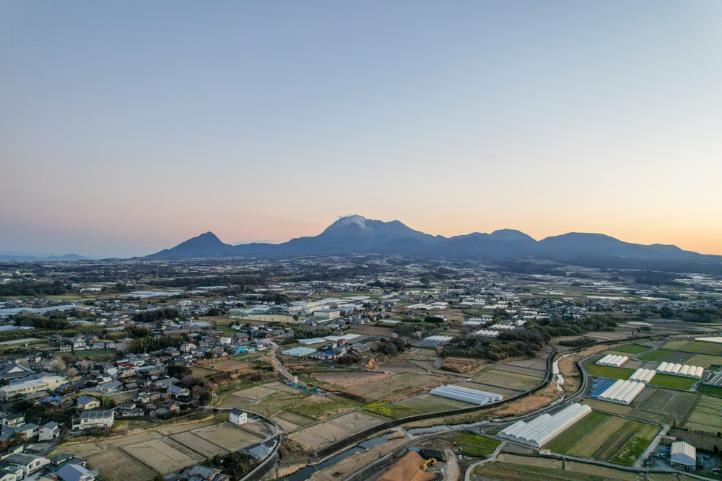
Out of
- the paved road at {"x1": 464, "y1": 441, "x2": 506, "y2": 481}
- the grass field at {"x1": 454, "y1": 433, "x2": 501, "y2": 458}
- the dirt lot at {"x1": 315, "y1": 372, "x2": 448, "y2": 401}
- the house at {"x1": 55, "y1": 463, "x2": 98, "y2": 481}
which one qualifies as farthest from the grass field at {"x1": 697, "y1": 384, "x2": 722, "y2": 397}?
the house at {"x1": 55, "y1": 463, "x2": 98, "y2": 481}

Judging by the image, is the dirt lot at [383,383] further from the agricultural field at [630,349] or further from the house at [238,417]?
the agricultural field at [630,349]

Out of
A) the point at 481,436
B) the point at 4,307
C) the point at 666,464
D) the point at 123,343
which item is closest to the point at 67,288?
the point at 4,307

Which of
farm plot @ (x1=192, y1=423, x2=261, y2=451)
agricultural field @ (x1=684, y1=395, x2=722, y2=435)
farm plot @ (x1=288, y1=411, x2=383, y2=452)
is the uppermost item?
agricultural field @ (x1=684, y1=395, x2=722, y2=435)

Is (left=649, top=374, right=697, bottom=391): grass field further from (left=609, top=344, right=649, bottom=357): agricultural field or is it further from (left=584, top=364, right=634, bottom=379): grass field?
(left=609, top=344, right=649, bottom=357): agricultural field

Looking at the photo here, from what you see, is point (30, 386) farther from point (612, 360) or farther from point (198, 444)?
point (612, 360)

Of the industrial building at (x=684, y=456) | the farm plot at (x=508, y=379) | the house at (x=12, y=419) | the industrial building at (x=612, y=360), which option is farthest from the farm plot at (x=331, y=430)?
the industrial building at (x=612, y=360)

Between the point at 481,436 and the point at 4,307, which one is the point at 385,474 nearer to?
the point at 481,436

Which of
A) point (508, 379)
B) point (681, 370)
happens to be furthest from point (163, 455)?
point (681, 370)
